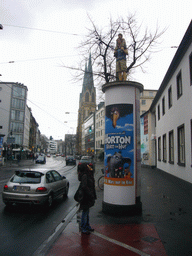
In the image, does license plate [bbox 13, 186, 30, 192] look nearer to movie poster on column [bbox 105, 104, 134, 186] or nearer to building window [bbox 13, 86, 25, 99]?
movie poster on column [bbox 105, 104, 134, 186]

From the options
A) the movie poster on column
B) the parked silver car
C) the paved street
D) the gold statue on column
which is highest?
the gold statue on column

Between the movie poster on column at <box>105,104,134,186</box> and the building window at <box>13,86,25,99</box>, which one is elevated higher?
the building window at <box>13,86,25,99</box>

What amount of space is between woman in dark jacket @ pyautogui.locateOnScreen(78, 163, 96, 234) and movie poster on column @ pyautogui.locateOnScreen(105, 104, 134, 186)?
66.2 inches

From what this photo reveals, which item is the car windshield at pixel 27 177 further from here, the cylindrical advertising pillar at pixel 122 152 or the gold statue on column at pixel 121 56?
the gold statue on column at pixel 121 56

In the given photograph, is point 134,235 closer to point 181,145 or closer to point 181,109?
point 181,145

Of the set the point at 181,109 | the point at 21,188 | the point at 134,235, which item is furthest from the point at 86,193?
the point at 181,109

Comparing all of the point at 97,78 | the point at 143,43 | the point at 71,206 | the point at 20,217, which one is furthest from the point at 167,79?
the point at 20,217

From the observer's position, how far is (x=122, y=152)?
7148 millimetres

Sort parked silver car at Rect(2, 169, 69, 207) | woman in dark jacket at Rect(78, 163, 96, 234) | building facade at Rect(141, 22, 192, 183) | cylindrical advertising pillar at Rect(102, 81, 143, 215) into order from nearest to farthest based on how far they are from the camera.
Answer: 1. woman in dark jacket at Rect(78, 163, 96, 234)
2. cylindrical advertising pillar at Rect(102, 81, 143, 215)
3. parked silver car at Rect(2, 169, 69, 207)
4. building facade at Rect(141, 22, 192, 183)

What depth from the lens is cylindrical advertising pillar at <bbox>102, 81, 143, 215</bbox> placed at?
23.1ft

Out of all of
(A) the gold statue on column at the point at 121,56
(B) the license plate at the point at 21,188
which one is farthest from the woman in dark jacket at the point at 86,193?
(A) the gold statue on column at the point at 121,56

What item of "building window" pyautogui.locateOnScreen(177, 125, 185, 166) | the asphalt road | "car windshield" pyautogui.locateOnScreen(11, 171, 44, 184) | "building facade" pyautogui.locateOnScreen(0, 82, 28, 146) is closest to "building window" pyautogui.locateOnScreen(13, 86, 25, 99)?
"building facade" pyautogui.locateOnScreen(0, 82, 28, 146)

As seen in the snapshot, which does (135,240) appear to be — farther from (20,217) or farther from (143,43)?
(143,43)

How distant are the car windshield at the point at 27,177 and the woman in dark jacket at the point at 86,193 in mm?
2871
